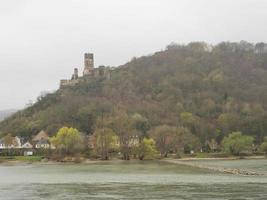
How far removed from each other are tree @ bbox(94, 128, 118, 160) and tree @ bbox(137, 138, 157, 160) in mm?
6648

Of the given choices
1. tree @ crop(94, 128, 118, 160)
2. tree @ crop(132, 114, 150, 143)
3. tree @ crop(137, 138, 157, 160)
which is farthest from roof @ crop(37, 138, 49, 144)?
tree @ crop(137, 138, 157, 160)

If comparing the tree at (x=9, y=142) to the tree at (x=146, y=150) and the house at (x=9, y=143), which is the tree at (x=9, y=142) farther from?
the tree at (x=146, y=150)

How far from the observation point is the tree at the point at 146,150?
12462 centimetres

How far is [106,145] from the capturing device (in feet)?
414

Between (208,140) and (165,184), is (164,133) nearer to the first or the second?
(208,140)

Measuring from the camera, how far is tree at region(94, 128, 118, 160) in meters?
126

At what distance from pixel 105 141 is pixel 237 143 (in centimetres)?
3366

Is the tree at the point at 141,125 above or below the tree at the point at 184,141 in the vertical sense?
above

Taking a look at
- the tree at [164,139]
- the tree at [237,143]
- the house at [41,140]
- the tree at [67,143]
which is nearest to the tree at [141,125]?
the tree at [164,139]

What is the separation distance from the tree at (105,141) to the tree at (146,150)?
6.65 metres

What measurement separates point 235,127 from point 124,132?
39.0 meters

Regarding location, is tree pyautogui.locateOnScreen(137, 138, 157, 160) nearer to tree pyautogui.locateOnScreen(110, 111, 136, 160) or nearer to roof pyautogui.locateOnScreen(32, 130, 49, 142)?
tree pyautogui.locateOnScreen(110, 111, 136, 160)

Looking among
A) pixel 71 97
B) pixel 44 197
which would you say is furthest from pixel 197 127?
pixel 44 197

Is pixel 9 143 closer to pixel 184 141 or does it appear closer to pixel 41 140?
pixel 41 140
